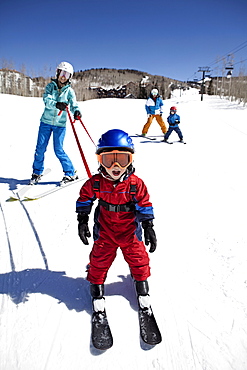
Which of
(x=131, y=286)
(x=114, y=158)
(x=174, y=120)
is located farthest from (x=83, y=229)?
(x=174, y=120)

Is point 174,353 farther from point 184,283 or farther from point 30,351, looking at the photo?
point 30,351

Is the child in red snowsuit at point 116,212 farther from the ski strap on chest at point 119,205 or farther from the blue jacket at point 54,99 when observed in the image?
the blue jacket at point 54,99

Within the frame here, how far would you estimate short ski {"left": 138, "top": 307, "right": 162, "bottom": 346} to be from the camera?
1736mm

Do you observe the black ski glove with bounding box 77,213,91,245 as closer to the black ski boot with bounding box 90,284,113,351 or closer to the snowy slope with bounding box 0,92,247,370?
the black ski boot with bounding box 90,284,113,351

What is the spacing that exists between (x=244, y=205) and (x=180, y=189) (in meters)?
1.14

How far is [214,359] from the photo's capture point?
5.27 feet

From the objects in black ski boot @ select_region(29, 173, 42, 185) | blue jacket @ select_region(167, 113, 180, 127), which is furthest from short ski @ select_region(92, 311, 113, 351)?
blue jacket @ select_region(167, 113, 180, 127)

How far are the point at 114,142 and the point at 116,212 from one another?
586 mm

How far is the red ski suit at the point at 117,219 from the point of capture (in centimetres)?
199

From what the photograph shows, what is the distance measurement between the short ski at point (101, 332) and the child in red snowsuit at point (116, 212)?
0.24ft

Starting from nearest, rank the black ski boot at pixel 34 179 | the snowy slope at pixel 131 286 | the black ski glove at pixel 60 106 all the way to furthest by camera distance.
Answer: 1. the snowy slope at pixel 131 286
2. the black ski glove at pixel 60 106
3. the black ski boot at pixel 34 179

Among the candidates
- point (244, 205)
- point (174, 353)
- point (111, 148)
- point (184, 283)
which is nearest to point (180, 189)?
point (244, 205)

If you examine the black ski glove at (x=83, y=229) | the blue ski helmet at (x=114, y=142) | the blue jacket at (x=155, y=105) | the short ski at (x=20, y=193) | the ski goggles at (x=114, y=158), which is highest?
the blue jacket at (x=155, y=105)

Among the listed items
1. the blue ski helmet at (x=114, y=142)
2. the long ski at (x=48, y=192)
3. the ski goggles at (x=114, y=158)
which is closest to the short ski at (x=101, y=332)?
the ski goggles at (x=114, y=158)
